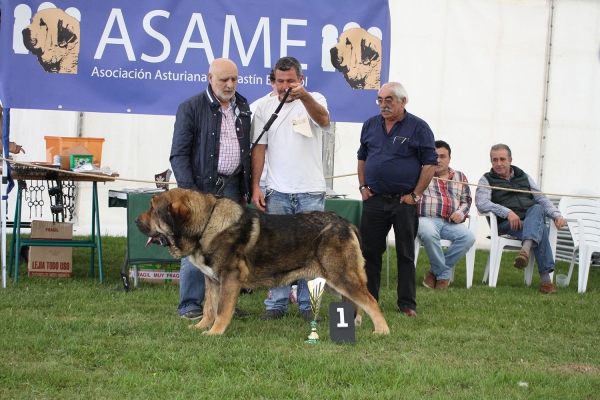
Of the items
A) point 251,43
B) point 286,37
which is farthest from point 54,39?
point 286,37

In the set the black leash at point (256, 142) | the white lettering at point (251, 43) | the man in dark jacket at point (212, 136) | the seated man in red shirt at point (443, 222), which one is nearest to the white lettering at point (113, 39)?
the white lettering at point (251, 43)

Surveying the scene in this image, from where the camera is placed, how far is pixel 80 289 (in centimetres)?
696

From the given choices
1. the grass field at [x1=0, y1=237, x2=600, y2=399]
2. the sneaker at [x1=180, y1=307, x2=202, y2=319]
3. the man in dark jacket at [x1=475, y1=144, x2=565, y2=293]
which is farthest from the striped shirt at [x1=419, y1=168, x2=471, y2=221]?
the sneaker at [x1=180, y1=307, x2=202, y2=319]

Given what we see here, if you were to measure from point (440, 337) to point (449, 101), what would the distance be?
6.11 m

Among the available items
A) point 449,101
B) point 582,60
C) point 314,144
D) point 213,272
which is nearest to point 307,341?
point 213,272

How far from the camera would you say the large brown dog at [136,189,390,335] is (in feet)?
16.9

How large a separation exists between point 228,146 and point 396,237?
1.72m

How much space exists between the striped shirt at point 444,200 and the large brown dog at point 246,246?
3.17 meters

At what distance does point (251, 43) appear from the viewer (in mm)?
7227

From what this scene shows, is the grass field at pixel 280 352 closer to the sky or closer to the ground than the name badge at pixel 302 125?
closer to the ground

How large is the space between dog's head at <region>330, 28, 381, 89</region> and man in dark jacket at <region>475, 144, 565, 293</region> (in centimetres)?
203

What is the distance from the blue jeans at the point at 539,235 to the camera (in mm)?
8172

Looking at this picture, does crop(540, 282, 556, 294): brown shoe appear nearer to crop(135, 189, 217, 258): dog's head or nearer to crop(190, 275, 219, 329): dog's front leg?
crop(190, 275, 219, 329): dog's front leg

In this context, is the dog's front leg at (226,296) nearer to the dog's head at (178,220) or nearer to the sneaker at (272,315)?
the dog's head at (178,220)
